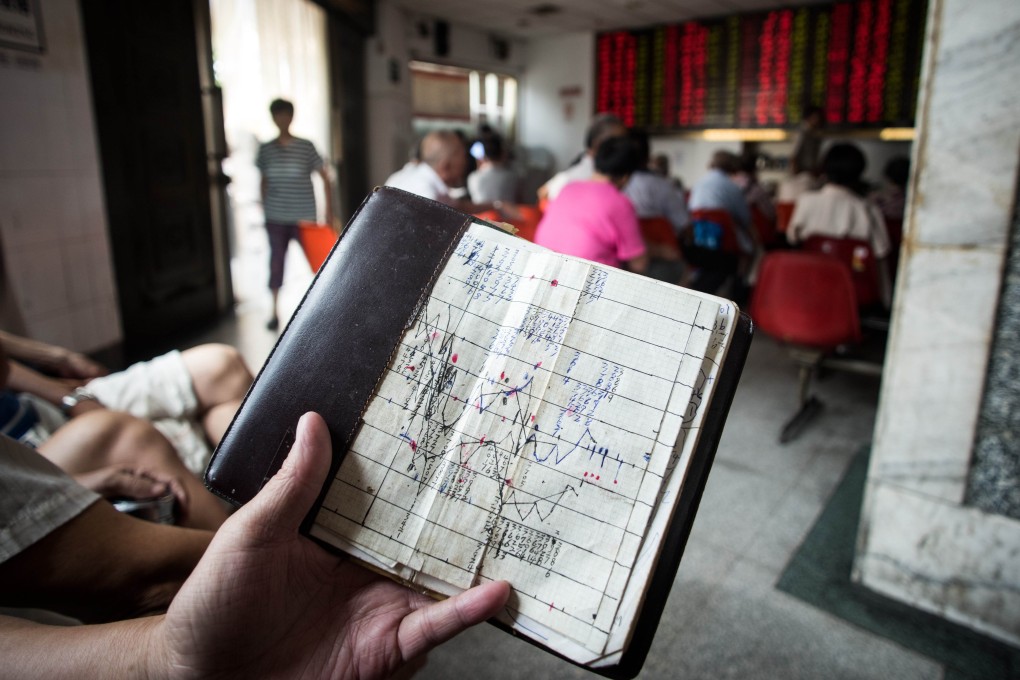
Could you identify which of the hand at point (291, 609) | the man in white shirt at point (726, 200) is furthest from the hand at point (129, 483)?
the man in white shirt at point (726, 200)

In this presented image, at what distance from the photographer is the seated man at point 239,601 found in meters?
0.56

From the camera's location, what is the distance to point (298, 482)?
56cm

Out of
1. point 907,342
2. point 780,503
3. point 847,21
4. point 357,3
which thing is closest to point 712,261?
point 780,503

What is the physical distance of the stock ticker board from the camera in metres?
5.16

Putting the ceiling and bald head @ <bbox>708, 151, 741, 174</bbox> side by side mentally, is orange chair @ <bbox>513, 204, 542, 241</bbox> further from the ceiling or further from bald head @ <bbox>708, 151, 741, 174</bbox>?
the ceiling

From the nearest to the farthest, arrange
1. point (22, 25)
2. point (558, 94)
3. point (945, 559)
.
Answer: point (945, 559) < point (22, 25) < point (558, 94)

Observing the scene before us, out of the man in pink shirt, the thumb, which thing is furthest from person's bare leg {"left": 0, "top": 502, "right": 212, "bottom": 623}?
the man in pink shirt

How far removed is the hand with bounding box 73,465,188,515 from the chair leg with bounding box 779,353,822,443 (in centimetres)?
214

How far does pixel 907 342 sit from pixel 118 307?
3.19 metres

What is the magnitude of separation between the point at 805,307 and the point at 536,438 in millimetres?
2126

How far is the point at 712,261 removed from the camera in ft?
11.3

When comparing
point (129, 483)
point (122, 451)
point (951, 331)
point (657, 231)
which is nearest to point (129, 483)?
point (129, 483)

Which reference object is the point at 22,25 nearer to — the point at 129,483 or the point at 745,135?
the point at 129,483

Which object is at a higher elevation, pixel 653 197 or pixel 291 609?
pixel 653 197
